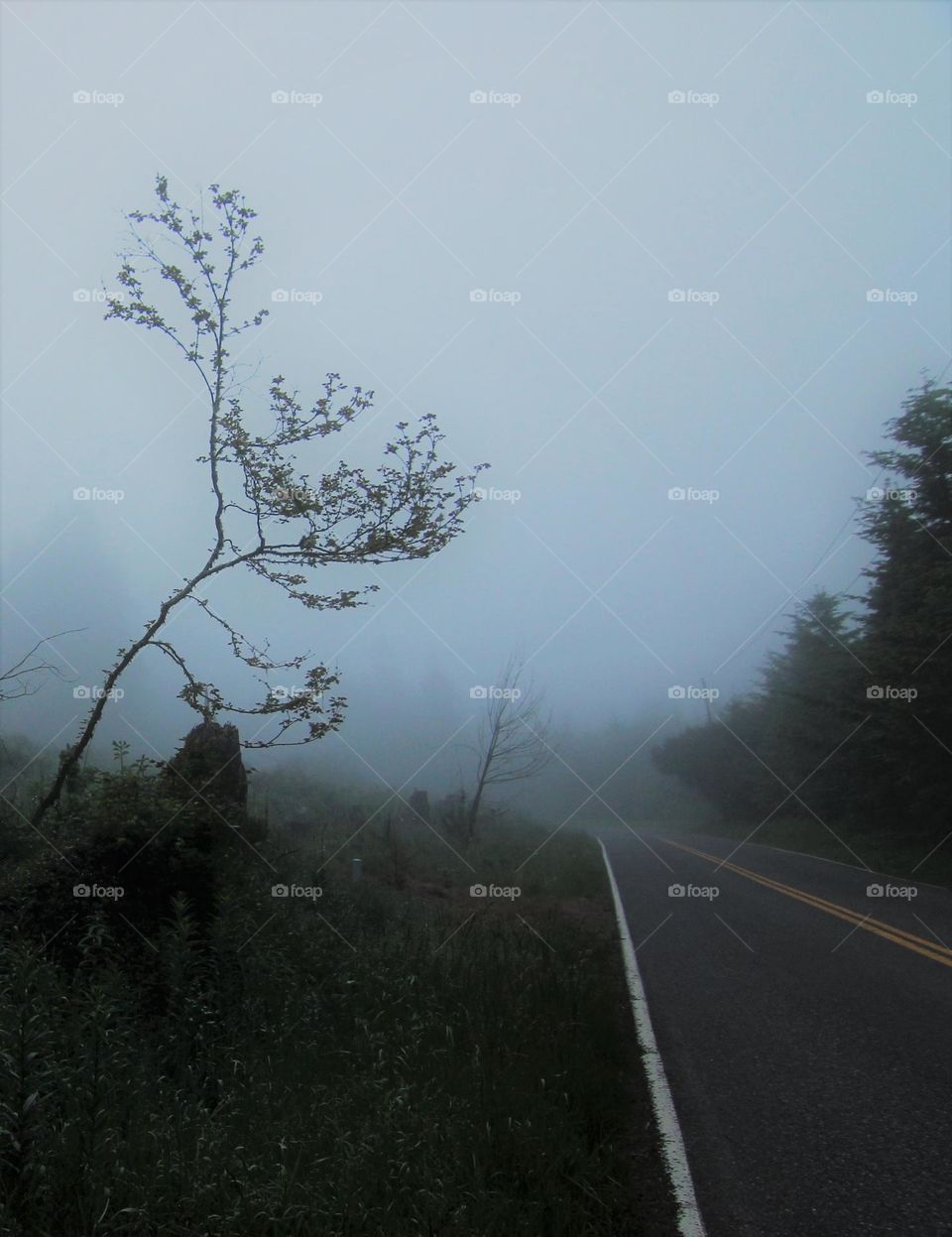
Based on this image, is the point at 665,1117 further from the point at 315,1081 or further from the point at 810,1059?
the point at 315,1081

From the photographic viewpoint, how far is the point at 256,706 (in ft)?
32.5

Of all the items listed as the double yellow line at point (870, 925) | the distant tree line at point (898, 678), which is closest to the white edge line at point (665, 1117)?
the double yellow line at point (870, 925)

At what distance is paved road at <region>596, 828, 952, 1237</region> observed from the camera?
14.4 ft

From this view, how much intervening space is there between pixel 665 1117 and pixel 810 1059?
155cm

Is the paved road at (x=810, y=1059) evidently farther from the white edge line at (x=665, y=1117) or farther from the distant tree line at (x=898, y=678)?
the distant tree line at (x=898, y=678)

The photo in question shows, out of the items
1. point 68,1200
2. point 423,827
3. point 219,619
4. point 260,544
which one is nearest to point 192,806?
point 219,619

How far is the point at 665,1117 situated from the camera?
18.1ft

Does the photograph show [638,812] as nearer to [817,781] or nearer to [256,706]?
[817,781]

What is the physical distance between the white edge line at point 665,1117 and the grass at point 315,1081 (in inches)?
3.4

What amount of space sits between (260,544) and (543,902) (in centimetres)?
752

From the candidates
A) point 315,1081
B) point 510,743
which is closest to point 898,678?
point 510,743

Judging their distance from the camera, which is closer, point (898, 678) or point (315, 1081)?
point (315, 1081)

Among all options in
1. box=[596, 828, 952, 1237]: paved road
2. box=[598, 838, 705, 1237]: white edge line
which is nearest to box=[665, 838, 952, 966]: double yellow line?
box=[596, 828, 952, 1237]: paved road

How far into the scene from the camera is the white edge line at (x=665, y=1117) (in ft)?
14.0
